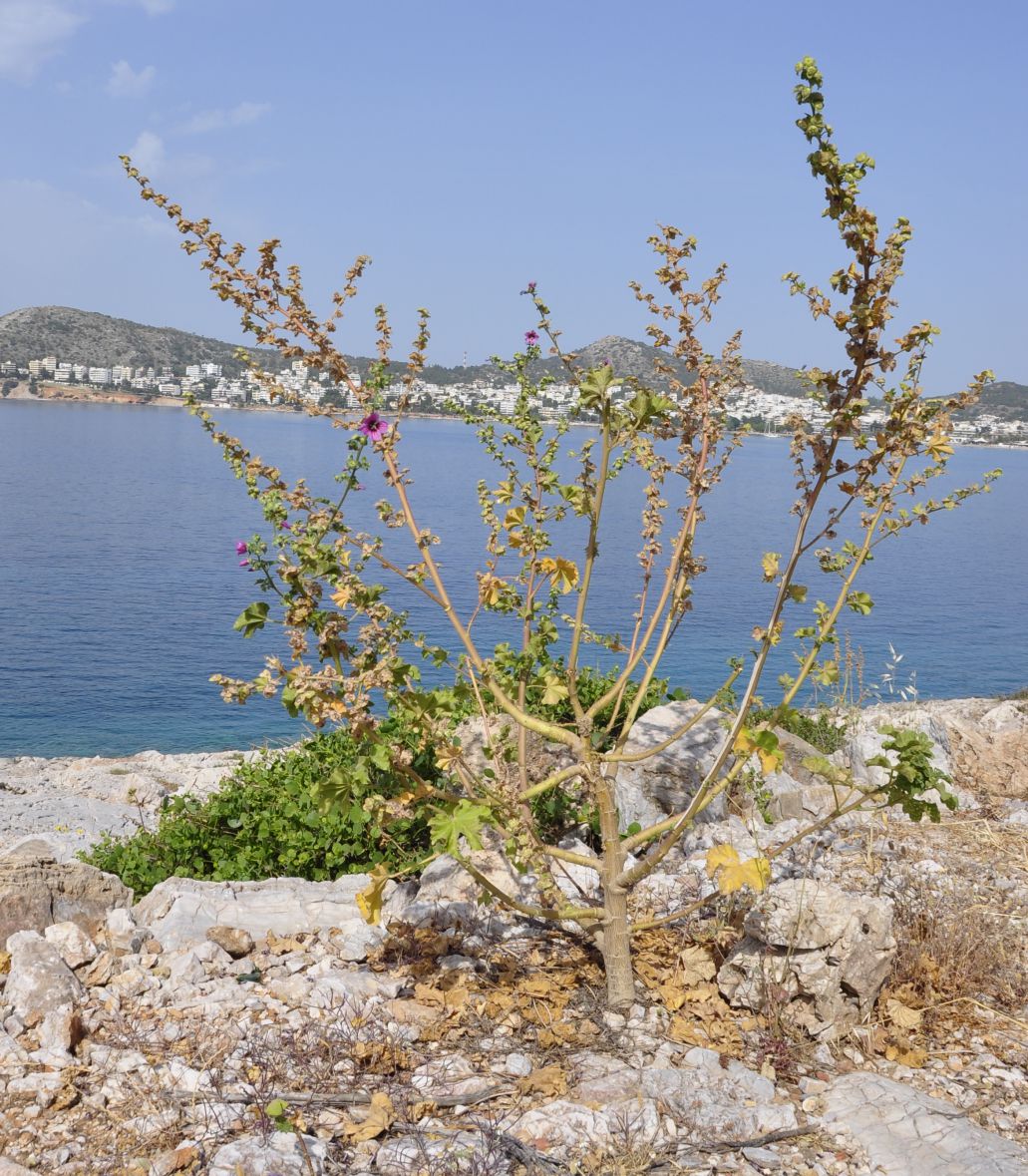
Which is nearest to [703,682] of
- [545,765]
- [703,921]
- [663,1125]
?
[545,765]

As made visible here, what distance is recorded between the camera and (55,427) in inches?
4412

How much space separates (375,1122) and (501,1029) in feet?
2.59

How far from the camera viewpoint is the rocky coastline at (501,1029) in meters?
3.30

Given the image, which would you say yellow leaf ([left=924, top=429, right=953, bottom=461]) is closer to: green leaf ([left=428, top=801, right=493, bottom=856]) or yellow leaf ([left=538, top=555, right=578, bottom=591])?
yellow leaf ([left=538, top=555, right=578, bottom=591])

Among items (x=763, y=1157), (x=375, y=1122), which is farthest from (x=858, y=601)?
(x=375, y=1122)

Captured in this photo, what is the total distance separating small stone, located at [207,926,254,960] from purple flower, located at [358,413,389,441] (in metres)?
2.40

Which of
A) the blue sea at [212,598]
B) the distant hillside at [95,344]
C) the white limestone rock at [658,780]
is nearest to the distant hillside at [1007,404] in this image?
the blue sea at [212,598]

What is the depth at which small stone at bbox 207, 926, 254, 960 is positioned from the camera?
15.4ft

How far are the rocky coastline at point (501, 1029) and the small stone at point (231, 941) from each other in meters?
0.01

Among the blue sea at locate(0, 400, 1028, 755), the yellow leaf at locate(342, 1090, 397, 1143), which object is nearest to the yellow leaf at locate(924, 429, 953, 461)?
the yellow leaf at locate(342, 1090, 397, 1143)

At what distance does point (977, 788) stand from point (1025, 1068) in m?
4.29

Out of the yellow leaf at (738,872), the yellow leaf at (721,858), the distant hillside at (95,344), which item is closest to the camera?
the yellow leaf at (738,872)

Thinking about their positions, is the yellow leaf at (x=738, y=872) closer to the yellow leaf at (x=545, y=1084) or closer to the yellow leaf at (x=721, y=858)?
the yellow leaf at (x=721, y=858)

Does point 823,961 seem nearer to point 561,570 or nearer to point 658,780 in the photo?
point 561,570
